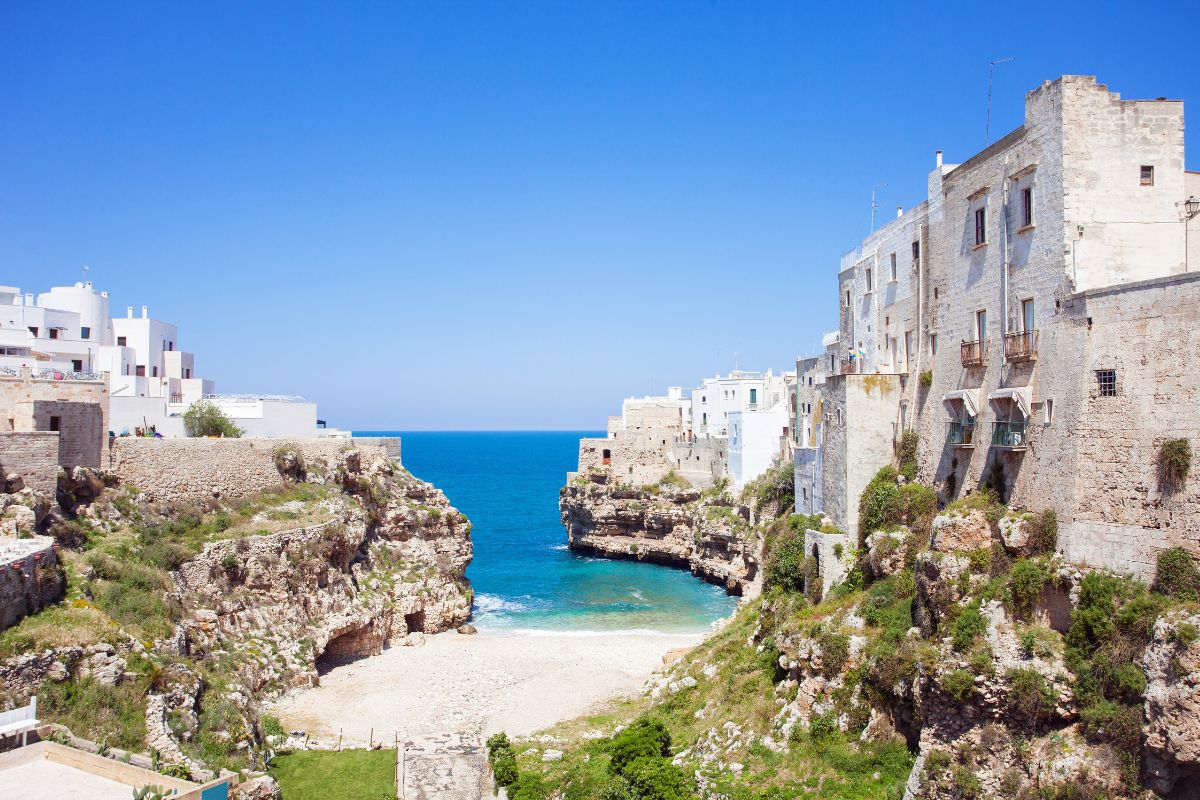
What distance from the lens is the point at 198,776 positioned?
60.7ft

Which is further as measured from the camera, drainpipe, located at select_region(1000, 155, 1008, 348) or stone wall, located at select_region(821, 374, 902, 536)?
stone wall, located at select_region(821, 374, 902, 536)

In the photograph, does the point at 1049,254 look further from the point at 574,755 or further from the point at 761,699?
the point at 574,755

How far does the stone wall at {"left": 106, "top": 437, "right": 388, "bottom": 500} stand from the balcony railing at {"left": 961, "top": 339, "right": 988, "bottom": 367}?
28648 millimetres

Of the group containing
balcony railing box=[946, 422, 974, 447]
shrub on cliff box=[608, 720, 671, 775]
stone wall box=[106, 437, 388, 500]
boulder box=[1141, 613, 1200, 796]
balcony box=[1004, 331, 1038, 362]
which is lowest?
shrub on cliff box=[608, 720, 671, 775]

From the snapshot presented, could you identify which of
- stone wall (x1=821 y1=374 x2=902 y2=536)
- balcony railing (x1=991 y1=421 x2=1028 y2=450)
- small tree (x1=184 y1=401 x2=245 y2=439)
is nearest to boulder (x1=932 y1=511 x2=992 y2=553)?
balcony railing (x1=991 y1=421 x2=1028 y2=450)

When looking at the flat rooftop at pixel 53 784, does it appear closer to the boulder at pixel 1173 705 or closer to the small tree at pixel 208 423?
the boulder at pixel 1173 705

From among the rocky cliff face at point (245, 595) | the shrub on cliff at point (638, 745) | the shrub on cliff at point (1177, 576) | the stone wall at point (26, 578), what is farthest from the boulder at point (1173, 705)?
the stone wall at point (26, 578)

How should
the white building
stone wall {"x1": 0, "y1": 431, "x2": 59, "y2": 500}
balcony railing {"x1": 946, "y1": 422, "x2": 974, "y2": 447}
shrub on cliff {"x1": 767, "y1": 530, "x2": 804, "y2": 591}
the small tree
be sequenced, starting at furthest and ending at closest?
the small tree
the white building
shrub on cliff {"x1": 767, "y1": 530, "x2": 804, "y2": 591}
stone wall {"x1": 0, "y1": 431, "x2": 59, "y2": 500}
balcony railing {"x1": 946, "y1": 422, "x2": 974, "y2": 447}

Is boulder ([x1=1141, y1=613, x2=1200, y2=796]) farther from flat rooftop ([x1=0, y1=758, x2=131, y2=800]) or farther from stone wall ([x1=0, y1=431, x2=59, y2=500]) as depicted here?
stone wall ([x1=0, y1=431, x2=59, y2=500])

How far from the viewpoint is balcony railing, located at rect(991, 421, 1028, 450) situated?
21.8 m

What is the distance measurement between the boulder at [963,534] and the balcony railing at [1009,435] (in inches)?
76.4

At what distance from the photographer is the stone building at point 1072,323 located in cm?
1803

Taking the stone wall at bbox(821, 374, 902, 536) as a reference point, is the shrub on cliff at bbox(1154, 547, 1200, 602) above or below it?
below

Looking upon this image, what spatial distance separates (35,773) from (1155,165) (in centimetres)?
2606
